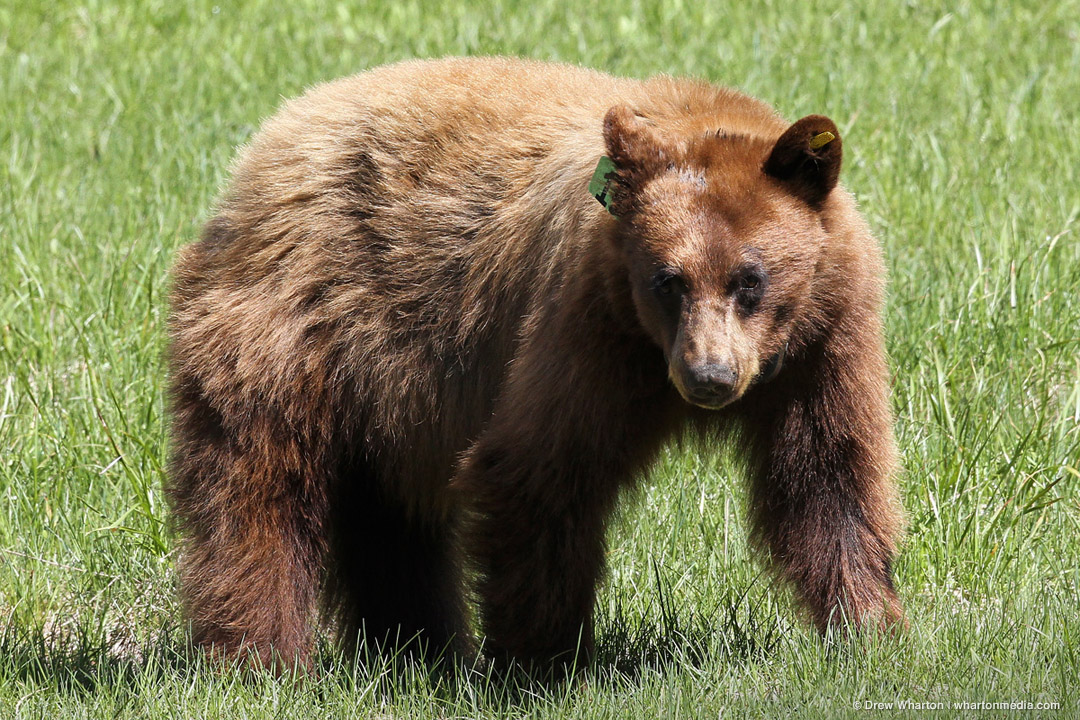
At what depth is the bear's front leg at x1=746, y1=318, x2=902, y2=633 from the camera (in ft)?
13.3

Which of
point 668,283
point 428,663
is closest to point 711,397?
point 668,283

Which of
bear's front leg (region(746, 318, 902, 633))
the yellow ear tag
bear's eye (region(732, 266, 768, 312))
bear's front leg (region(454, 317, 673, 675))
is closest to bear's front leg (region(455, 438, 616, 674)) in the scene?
bear's front leg (region(454, 317, 673, 675))

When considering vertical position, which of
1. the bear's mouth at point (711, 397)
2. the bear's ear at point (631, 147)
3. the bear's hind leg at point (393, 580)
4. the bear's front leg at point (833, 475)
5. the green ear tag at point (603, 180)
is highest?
the bear's ear at point (631, 147)

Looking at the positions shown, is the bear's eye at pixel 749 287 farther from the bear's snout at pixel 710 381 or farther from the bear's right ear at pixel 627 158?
the bear's right ear at pixel 627 158

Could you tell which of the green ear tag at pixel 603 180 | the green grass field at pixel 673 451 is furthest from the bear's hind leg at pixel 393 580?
the green ear tag at pixel 603 180

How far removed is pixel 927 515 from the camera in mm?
5195

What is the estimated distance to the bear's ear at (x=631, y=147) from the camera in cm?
380

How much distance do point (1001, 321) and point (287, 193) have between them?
3.21 metres

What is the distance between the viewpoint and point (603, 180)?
384cm

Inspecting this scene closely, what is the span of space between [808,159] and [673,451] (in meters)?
1.17

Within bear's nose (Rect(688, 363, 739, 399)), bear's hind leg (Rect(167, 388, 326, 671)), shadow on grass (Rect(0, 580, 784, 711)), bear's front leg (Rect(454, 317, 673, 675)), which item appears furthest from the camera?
bear's hind leg (Rect(167, 388, 326, 671))

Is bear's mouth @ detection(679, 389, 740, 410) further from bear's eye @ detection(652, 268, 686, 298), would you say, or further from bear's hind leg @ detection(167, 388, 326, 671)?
bear's hind leg @ detection(167, 388, 326, 671)

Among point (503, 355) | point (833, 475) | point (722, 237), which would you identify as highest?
point (722, 237)

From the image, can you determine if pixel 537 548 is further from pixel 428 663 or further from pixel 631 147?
pixel 428 663
